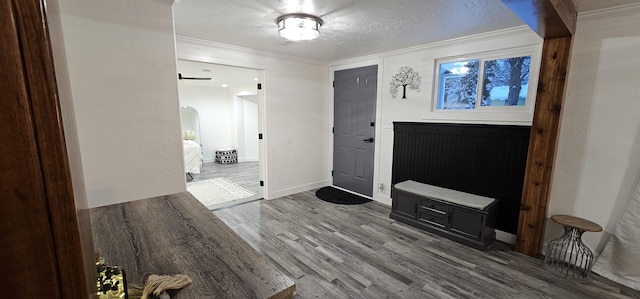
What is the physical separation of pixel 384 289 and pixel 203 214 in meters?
1.51

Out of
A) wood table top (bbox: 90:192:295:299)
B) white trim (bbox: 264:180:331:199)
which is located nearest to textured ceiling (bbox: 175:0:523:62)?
wood table top (bbox: 90:192:295:299)

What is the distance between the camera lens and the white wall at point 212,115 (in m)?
6.88

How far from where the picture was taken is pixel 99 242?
3.67 feet

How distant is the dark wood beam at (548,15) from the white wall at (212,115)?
6828mm

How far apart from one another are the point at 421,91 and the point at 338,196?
2008mm

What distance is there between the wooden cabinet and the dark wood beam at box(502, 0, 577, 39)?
1.60m

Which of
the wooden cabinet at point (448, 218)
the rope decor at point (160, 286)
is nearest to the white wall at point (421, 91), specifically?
the wooden cabinet at point (448, 218)

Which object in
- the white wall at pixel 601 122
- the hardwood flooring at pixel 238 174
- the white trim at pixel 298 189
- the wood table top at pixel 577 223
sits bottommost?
the hardwood flooring at pixel 238 174

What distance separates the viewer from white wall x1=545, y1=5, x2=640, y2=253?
2.04 m

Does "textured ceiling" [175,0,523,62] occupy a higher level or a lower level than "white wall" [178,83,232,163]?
higher

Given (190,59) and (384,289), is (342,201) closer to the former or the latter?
(384,289)

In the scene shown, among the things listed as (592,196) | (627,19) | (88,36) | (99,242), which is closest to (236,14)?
(88,36)

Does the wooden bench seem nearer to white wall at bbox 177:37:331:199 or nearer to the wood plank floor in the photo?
the wood plank floor

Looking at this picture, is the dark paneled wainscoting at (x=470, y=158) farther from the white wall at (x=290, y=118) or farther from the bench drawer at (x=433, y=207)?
the white wall at (x=290, y=118)
